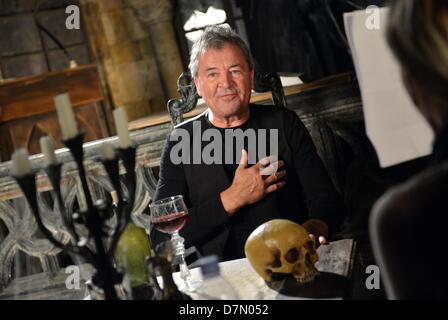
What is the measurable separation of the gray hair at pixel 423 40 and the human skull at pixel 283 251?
30.5 inches

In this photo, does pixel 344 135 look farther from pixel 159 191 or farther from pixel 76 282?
pixel 76 282

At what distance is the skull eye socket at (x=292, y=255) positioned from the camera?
1.61m

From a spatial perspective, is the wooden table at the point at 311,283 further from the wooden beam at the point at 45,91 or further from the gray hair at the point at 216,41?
the wooden beam at the point at 45,91

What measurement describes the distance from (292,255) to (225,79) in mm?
1001

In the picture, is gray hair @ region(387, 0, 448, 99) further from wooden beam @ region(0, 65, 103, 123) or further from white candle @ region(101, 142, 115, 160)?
wooden beam @ region(0, 65, 103, 123)

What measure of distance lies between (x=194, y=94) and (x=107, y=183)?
2.50ft

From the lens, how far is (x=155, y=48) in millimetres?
6641

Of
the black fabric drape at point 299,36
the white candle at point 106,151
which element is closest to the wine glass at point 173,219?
the white candle at point 106,151

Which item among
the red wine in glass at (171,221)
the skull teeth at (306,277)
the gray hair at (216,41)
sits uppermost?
the gray hair at (216,41)

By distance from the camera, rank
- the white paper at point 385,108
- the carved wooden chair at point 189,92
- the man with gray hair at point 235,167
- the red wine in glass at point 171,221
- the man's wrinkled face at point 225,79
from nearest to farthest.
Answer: the red wine in glass at point 171,221 → the man with gray hair at point 235,167 → the man's wrinkled face at point 225,79 → the carved wooden chair at point 189,92 → the white paper at point 385,108

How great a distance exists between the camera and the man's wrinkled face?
243 cm

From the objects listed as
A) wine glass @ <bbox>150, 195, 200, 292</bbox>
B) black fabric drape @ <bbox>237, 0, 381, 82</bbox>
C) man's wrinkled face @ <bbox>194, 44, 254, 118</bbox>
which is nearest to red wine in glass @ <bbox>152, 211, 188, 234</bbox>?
wine glass @ <bbox>150, 195, 200, 292</bbox>

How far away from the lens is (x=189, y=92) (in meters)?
2.77

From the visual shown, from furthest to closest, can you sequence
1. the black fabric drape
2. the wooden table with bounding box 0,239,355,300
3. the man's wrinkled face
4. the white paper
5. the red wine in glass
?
the black fabric drape, the white paper, the man's wrinkled face, the red wine in glass, the wooden table with bounding box 0,239,355,300
